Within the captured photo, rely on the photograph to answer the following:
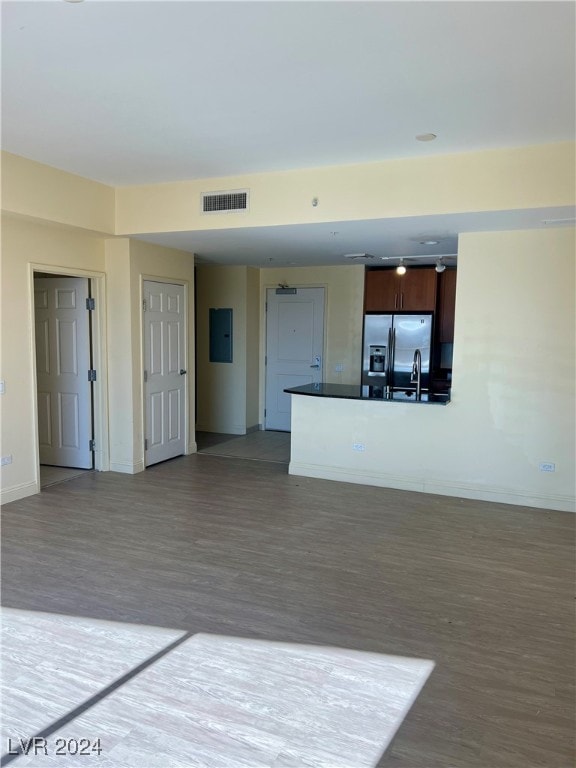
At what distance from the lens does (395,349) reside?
7340mm

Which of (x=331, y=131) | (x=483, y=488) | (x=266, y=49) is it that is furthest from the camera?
(x=483, y=488)

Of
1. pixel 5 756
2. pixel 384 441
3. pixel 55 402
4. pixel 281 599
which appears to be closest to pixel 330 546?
pixel 281 599

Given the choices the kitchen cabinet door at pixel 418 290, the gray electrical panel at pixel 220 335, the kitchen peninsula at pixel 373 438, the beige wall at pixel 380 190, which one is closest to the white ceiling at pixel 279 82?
the beige wall at pixel 380 190

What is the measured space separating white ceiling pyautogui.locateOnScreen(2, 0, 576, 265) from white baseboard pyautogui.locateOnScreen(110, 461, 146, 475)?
9.75 feet

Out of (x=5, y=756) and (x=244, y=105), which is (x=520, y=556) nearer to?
(x=5, y=756)

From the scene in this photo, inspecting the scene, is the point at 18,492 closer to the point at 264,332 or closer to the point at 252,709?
the point at 252,709

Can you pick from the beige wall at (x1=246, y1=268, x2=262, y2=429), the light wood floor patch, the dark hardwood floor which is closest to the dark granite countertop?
the dark hardwood floor

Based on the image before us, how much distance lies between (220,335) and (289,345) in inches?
41.4

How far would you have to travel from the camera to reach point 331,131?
354 centimetres

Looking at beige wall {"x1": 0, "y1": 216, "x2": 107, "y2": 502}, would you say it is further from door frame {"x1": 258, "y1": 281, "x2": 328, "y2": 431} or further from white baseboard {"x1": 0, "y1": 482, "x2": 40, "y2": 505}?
door frame {"x1": 258, "y1": 281, "x2": 328, "y2": 431}

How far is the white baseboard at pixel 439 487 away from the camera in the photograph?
4.77 metres

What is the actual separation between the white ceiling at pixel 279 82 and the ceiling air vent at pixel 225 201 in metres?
0.27

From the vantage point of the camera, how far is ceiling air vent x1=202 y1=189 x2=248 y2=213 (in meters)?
4.64

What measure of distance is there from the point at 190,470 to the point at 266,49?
4.37m
